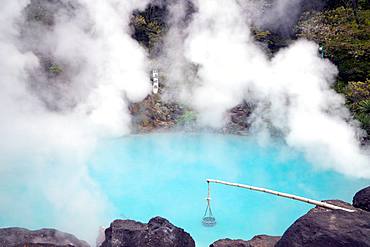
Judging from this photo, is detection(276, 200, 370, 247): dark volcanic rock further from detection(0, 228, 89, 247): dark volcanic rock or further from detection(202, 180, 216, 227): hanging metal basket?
detection(0, 228, 89, 247): dark volcanic rock

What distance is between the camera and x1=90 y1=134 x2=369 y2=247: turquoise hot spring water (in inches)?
273

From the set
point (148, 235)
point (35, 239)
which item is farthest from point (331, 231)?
point (35, 239)

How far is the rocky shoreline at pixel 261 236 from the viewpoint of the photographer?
13.2 ft

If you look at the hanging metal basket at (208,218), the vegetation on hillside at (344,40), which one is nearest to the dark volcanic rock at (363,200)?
the hanging metal basket at (208,218)

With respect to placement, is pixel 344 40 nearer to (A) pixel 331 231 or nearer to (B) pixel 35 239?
(A) pixel 331 231

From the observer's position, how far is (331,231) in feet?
13.3

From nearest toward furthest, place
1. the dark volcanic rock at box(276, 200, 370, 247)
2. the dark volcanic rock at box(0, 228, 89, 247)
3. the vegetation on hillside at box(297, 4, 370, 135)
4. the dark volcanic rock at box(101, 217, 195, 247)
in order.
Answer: the dark volcanic rock at box(276, 200, 370, 247) < the dark volcanic rock at box(101, 217, 195, 247) < the dark volcanic rock at box(0, 228, 89, 247) < the vegetation on hillside at box(297, 4, 370, 135)

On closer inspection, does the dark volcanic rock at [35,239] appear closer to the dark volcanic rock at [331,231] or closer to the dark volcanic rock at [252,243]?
the dark volcanic rock at [252,243]

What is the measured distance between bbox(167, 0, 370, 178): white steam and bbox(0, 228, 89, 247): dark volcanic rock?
4858 mm

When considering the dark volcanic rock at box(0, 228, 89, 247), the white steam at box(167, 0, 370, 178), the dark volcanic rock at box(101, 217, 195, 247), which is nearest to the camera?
the dark volcanic rock at box(101, 217, 195, 247)

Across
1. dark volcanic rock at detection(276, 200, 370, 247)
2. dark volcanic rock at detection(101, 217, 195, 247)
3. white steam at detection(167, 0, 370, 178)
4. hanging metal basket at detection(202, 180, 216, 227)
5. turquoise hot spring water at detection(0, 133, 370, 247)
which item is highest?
white steam at detection(167, 0, 370, 178)

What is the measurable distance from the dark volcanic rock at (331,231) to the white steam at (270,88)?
3761mm

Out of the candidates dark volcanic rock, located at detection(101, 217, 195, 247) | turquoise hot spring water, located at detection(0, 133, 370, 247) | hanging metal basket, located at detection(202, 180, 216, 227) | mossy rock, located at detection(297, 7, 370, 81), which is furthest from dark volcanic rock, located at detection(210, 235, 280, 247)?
mossy rock, located at detection(297, 7, 370, 81)

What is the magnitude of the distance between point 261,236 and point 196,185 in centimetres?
278
